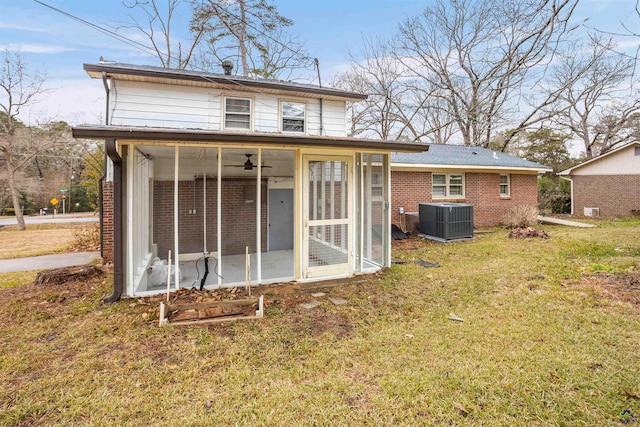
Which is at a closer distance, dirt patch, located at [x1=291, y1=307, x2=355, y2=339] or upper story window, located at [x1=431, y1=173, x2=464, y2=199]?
dirt patch, located at [x1=291, y1=307, x2=355, y2=339]

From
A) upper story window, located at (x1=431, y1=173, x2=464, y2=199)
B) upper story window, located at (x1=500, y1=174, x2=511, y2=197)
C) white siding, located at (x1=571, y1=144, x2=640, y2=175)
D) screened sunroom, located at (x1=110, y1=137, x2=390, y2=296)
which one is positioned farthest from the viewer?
white siding, located at (x1=571, y1=144, x2=640, y2=175)

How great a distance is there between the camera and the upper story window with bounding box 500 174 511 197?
552 inches

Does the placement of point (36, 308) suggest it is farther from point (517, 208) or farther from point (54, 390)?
point (517, 208)

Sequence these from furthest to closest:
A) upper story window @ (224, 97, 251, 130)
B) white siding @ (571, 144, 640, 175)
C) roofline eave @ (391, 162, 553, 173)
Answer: white siding @ (571, 144, 640, 175) → roofline eave @ (391, 162, 553, 173) → upper story window @ (224, 97, 251, 130)

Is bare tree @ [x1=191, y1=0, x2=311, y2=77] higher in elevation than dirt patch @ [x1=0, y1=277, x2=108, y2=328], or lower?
higher

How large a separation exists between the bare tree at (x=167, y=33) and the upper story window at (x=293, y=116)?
7569 millimetres

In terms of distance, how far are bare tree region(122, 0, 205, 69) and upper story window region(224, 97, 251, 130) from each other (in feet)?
23.4

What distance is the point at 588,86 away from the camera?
18953mm

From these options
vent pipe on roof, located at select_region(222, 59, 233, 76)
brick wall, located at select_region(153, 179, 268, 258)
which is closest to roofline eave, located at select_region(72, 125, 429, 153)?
brick wall, located at select_region(153, 179, 268, 258)

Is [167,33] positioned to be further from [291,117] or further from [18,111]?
[18,111]

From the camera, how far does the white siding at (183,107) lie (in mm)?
8422

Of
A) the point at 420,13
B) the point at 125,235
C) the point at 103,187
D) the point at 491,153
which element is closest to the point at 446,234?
the point at 491,153

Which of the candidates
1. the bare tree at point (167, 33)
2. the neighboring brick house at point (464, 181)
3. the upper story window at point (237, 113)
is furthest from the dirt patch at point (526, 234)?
the bare tree at point (167, 33)

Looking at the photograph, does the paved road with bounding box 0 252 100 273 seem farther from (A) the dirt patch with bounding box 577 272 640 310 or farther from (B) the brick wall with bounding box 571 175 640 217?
(B) the brick wall with bounding box 571 175 640 217
